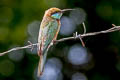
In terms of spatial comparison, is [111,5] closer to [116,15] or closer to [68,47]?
[116,15]

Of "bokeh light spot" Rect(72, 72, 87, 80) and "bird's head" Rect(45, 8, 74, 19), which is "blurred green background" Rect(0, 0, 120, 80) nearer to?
"bokeh light spot" Rect(72, 72, 87, 80)

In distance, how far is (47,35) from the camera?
413 centimetres

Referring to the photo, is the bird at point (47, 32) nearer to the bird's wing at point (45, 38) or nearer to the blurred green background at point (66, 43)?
the bird's wing at point (45, 38)

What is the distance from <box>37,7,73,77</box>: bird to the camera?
3.92 m

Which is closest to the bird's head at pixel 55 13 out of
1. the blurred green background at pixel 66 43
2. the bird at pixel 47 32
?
the bird at pixel 47 32

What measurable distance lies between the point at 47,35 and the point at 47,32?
5 cm

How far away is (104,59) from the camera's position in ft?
24.5

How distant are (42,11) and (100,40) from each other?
2.80 feet

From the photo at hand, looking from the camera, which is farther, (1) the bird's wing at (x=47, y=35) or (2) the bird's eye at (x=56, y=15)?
(2) the bird's eye at (x=56, y=15)

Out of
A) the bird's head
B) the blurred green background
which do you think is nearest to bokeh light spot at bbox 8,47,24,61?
the blurred green background

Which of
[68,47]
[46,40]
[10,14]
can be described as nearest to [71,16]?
[68,47]

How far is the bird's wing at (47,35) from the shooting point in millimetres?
3961

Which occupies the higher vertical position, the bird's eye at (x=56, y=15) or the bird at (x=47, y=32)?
the bird's eye at (x=56, y=15)

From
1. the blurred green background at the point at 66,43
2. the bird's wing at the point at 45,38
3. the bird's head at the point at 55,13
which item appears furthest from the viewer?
the blurred green background at the point at 66,43
